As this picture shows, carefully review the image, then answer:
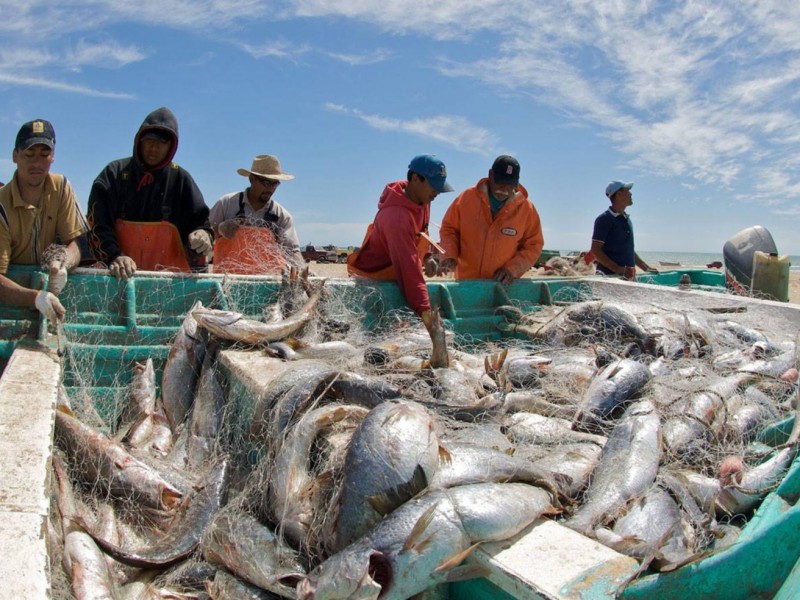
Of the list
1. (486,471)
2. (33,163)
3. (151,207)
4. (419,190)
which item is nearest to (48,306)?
(33,163)

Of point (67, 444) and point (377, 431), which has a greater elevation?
point (377, 431)

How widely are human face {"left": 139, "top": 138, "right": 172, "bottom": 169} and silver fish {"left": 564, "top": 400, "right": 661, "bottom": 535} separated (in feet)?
14.2

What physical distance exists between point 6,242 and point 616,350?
484 cm

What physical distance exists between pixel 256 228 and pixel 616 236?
5.10 meters

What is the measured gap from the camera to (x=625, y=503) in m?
2.96

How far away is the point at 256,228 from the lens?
6.06 meters

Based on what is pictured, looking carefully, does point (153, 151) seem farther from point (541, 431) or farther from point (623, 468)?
point (623, 468)

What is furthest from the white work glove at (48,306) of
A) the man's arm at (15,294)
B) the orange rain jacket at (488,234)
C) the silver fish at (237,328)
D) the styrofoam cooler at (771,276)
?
the styrofoam cooler at (771,276)

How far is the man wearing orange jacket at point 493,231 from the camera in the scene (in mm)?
6785

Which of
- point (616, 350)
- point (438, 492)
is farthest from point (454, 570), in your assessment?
point (616, 350)

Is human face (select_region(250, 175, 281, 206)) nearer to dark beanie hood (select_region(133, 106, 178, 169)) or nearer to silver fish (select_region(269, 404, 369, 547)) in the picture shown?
dark beanie hood (select_region(133, 106, 178, 169))

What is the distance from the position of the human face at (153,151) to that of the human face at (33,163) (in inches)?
34.3

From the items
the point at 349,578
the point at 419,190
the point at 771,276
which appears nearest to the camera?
the point at 349,578

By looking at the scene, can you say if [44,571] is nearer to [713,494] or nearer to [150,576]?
[150,576]
